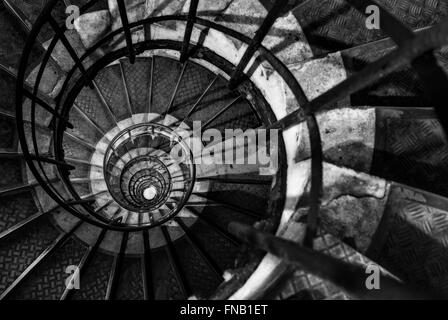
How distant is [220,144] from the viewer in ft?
20.5

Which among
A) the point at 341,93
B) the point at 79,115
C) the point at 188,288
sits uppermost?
the point at 79,115

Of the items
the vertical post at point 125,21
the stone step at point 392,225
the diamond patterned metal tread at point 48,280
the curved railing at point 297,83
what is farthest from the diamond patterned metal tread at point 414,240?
the diamond patterned metal tread at point 48,280

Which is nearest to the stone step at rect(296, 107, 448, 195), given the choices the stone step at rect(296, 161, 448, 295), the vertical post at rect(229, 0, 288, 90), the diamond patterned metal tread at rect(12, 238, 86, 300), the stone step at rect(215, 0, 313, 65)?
the stone step at rect(296, 161, 448, 295)

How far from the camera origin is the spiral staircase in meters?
3.38

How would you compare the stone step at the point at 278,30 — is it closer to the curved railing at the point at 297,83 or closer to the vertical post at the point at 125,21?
the curved railing at the point at 297,83

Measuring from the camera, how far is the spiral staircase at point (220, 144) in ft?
11.1

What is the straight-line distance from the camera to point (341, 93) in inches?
97.3

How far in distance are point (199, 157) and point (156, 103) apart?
1298mm

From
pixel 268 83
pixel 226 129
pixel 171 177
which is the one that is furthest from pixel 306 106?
pixel 171 177

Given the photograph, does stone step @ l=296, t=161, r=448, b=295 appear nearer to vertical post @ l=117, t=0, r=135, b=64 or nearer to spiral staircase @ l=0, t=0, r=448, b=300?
spiral staircase @ l=0, t=0, r=448, b=300

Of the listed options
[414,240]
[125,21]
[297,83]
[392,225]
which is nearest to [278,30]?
[297,83]

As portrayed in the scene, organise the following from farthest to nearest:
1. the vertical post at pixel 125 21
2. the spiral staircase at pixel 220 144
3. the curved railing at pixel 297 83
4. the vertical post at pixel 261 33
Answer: the vertical post at pixel 125 21
the spiral staircase at pixel 220 144
the vertical post at pixel 261 33
the curved railing at pixel 297 83

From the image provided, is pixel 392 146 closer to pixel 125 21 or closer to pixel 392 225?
pixel 392 225

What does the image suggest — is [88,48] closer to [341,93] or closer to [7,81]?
[7,81]
